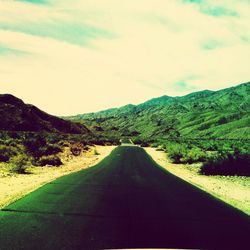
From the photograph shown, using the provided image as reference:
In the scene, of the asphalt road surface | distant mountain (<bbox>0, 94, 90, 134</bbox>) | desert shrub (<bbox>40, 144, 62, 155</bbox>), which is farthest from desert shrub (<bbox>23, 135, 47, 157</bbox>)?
distant mountain (<bbox>0, 94, 90, 134</bbox>)

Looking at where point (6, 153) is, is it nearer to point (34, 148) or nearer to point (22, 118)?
point (34, 148)

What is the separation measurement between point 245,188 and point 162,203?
8.65 metres

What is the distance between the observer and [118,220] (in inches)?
407

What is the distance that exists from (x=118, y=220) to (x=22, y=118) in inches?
3935

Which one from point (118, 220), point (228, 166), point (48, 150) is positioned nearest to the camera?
point (118, 220)

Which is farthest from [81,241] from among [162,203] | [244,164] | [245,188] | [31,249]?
[244,164]

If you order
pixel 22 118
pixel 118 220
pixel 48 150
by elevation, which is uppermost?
pixel 22 118

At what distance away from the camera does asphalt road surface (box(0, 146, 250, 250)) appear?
8.17 metres

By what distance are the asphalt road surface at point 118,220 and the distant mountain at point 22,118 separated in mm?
87218

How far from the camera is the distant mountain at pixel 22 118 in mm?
100688

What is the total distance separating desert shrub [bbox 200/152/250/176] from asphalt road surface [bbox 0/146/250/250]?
11.9 meters

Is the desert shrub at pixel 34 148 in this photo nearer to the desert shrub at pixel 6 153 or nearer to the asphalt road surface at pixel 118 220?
the desert shrub at pixel 6 153

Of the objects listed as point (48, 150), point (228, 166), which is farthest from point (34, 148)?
point (228, 166)

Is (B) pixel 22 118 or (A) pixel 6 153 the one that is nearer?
(A) pixel 6 153
